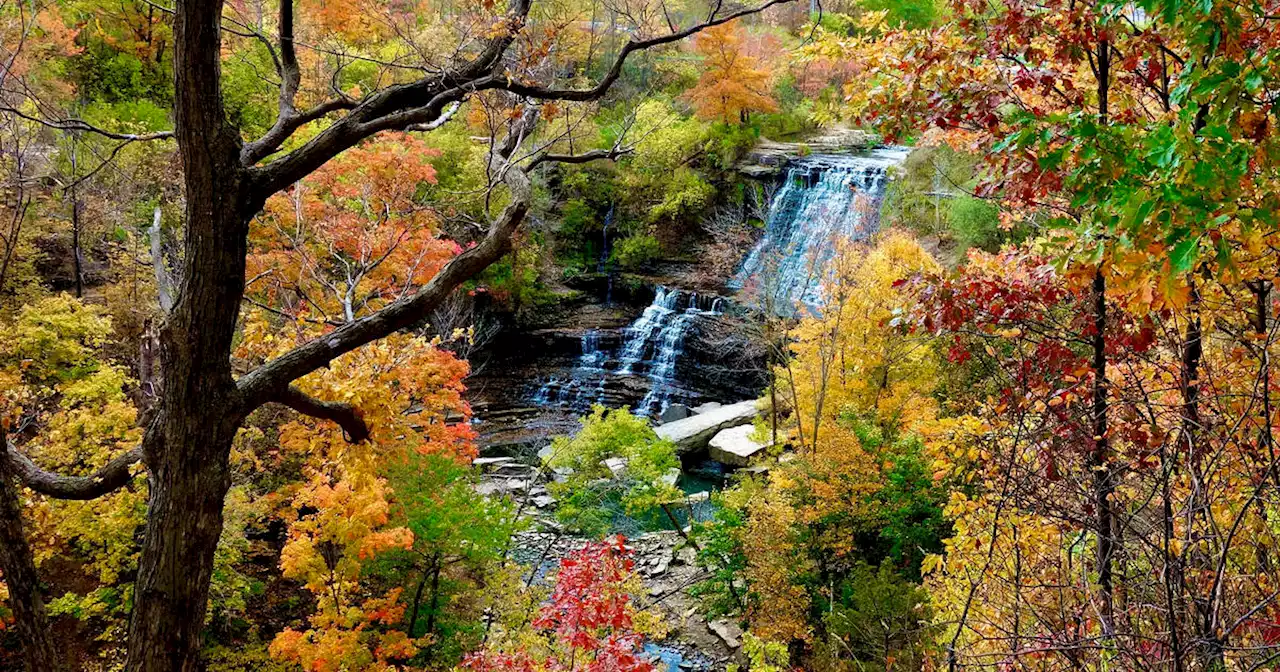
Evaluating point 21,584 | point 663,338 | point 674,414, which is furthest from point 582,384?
point 21,584

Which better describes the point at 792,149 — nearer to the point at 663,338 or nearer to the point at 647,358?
the point at 663,338

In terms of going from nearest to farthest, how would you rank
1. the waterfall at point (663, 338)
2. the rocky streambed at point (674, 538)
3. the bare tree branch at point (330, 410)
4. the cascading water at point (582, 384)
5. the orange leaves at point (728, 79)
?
the bare tree branch at point (330, 410) < the rocky streambed at point (674, 538) < the cascading water at point (582, 384) < the waterfall at point (663, 338) < the orange leaves at point (728, 79)

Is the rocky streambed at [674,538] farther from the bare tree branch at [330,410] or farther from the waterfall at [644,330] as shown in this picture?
the bare tree branch at [330,410]

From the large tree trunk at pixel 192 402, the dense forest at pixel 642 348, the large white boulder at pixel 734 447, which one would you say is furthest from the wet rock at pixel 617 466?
the large tree trunk at pixel 192 402

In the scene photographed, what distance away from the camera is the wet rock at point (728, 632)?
1132cm

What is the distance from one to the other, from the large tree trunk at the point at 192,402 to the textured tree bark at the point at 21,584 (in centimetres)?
80

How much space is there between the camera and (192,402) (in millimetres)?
3344

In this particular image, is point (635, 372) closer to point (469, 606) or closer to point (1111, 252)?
point (469, 606)

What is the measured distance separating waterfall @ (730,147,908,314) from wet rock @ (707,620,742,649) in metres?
9.01

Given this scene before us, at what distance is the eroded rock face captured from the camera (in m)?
18.0

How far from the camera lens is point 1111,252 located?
218 cm

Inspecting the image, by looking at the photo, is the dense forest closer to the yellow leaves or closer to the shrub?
the yellow leaves

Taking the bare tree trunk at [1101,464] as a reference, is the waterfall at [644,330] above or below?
below

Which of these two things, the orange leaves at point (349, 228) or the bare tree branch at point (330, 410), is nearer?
the bare tree branch at point (330, 410)
